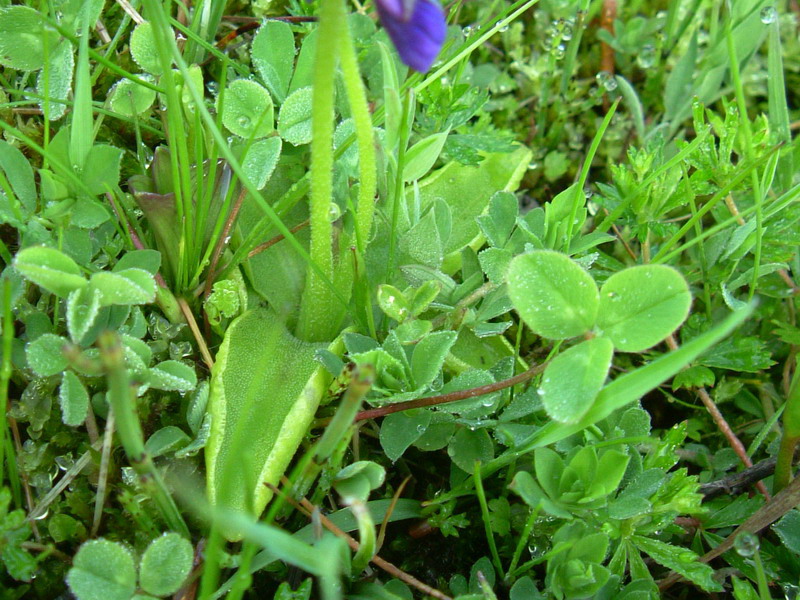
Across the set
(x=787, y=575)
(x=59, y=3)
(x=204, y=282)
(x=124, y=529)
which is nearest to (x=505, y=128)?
(x=204, y=282)

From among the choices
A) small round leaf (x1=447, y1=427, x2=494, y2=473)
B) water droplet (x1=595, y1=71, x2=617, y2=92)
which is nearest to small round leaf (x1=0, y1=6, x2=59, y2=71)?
small round leaf (x1=447, y1=427, x2=494, y2=473)

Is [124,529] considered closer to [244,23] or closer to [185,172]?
[185,172]

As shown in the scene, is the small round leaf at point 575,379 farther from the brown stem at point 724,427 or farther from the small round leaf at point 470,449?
the brown stem at point 724,427

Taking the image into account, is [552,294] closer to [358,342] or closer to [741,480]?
[358,342]

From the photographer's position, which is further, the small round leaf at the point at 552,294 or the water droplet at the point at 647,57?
the water droplet at the point at 647,57

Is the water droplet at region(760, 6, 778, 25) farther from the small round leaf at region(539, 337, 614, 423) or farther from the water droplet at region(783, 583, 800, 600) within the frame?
the water droplet at region(783, 583, 800, 600)

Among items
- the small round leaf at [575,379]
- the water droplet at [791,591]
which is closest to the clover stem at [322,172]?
the small round leaf at [575,379]

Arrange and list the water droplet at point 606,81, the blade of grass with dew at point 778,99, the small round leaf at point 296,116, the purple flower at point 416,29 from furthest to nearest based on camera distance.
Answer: the water droplet at point 606,81 < the blade of grass with dew at point 778,99 < the small round leaf at point 296,116 < the purple flower at point 416,29
